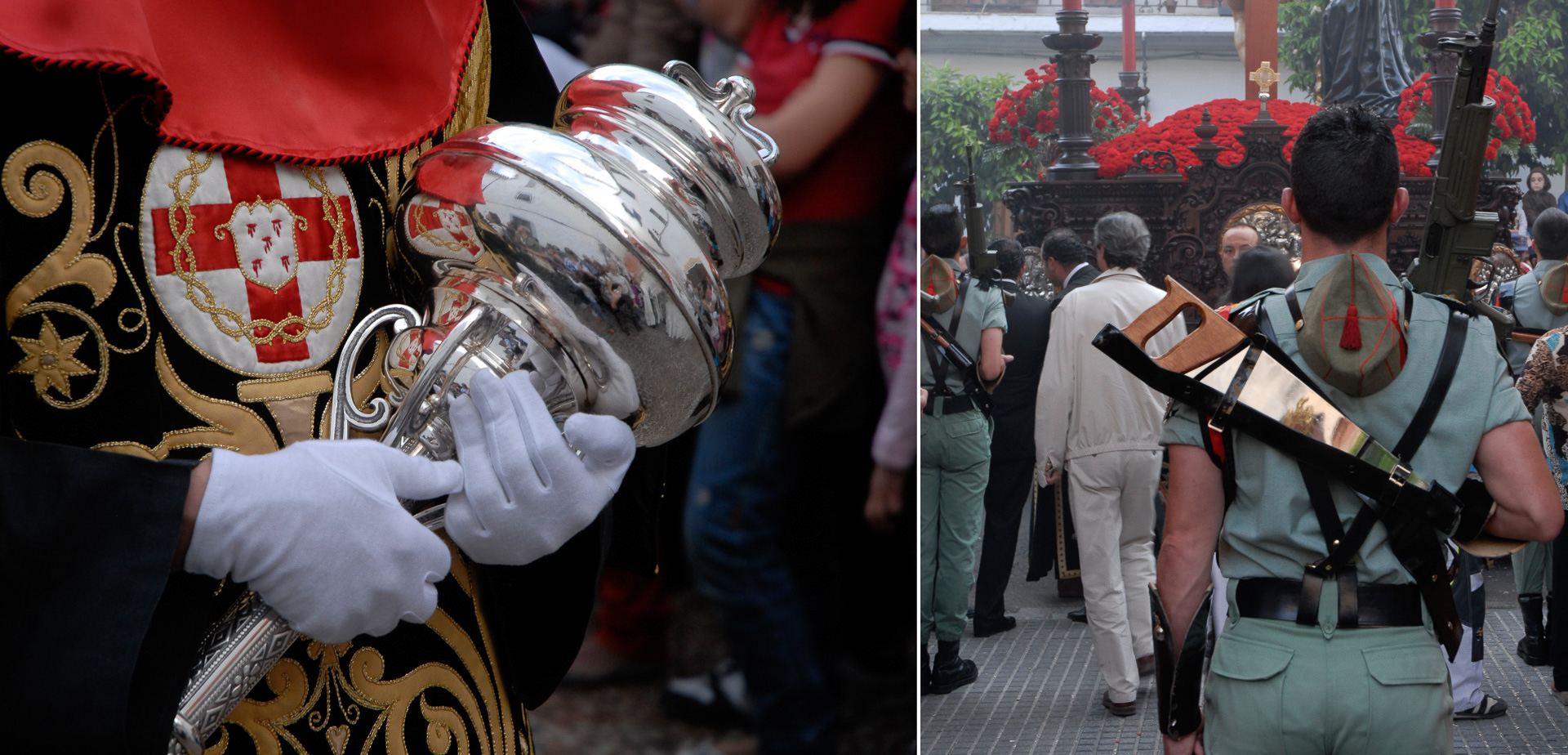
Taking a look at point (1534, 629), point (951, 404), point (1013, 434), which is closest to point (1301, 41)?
point (1013, 434)

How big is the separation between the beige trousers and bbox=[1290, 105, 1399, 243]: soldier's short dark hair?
2.19 m

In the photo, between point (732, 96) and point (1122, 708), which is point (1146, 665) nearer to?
point (1122, 708)

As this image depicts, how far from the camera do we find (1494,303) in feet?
15.7

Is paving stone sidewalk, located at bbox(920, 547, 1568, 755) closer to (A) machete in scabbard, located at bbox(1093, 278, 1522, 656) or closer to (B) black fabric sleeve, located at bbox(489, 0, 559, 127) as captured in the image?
(A) machete in scabbard, located at bbox(1093, 278, 1522, 656)

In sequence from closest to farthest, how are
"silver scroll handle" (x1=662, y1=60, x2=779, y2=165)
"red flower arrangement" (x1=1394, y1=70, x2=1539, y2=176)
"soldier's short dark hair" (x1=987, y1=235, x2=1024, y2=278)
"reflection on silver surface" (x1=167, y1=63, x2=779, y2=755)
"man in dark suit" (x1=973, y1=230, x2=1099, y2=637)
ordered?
"reflection on silver surface" (x1=167, y1=63, x2=779, y2=755) → "silver scroll handle" (x1=662, y1=60, x2=779, y2=165) → "man in dark suit" (x1=973, y1=230, x2=1099, y2=637) → "soldier's short dark hair" (x1=987, y1=235, x2=1024, y2=278) → "red flower arrangement" (x1=1394, y1=70, x2=1539, y2=176)

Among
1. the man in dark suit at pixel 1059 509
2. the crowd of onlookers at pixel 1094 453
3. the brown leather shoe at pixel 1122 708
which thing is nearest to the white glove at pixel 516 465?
the crowd of onlookers at pixel 1094 453

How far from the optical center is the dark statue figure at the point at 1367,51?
9555mm

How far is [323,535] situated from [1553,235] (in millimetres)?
4989

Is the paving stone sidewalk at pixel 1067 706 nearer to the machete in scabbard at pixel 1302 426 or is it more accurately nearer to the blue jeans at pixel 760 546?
the machete in scabbard at pixel 1302 426

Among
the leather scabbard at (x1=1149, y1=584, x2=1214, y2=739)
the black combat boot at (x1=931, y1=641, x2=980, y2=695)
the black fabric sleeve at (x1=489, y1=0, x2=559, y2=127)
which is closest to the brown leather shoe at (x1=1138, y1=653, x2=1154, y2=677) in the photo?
the black combat boot at (x1=931, y1=641, x2=980, y2=695)

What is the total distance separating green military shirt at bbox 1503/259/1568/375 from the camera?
4648mm

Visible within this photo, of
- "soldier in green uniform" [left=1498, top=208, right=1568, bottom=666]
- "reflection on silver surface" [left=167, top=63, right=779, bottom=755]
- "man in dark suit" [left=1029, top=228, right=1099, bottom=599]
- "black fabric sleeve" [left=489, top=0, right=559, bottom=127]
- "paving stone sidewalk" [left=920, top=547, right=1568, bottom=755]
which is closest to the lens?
"reflection on silver surface" [left=167, top=63, right=779, bottom=755]

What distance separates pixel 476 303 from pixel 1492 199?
24.4 ft

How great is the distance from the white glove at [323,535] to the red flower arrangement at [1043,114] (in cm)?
692
